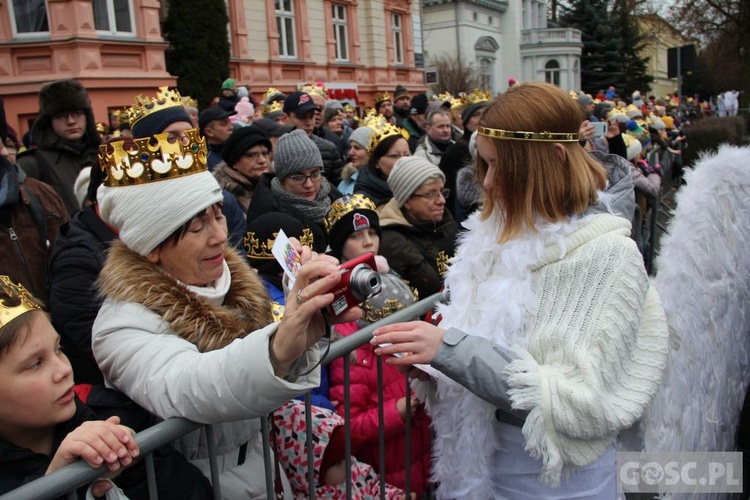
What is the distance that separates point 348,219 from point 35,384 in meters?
2.01

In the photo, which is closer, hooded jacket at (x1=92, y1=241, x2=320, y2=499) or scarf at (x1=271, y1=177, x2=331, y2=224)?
hooded jacket at (x1=92, y1=241, x2=320, y2=499)

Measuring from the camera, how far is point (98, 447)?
1.52 meters

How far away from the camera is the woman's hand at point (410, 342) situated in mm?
1857

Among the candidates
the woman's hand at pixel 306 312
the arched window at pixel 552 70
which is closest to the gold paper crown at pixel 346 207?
the woman's hand at pixel 306 312

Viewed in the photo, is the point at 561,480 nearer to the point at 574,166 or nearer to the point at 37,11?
the point at 574,166

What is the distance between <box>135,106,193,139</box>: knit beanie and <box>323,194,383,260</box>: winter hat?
1.28 meters

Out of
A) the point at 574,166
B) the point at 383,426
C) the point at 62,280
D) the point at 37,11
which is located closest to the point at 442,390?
the point at 383,426

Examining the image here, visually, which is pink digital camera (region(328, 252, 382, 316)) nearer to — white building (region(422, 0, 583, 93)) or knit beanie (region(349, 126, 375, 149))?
knit beanie (region(349, 126, 375, 149))

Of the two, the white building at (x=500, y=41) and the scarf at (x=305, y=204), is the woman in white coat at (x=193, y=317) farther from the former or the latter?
the white building at (x=500, y=41)

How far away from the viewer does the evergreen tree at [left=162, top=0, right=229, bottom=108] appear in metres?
15.5

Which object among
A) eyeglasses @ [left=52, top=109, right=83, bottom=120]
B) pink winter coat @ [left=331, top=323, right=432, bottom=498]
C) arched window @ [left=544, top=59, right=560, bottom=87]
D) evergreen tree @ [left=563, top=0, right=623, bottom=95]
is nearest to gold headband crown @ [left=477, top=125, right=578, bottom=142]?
pink winter coat @ [left=331, top=323, right=432, bottom=498]

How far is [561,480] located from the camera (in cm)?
195

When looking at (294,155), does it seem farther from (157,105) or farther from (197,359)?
(197,359)

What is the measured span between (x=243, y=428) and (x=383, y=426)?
0.68 m
